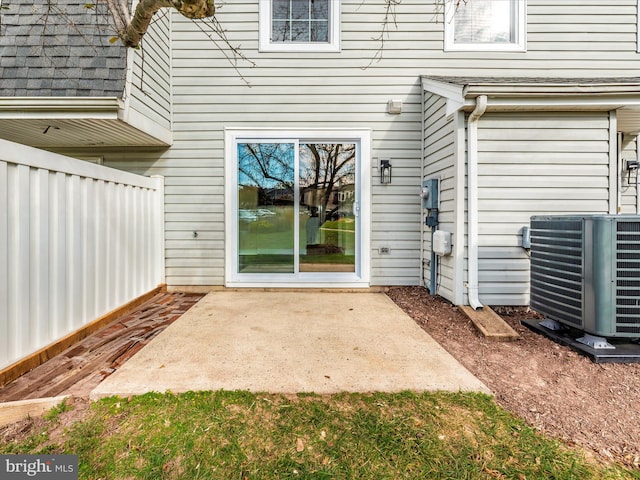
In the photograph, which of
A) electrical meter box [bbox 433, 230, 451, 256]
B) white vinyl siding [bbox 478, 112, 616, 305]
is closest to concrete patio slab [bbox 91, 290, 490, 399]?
electrical meter box [bbox 433, 230, 451, 256]

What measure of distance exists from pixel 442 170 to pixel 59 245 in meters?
3.86

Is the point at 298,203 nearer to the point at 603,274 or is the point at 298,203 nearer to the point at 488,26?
the point at 603,274

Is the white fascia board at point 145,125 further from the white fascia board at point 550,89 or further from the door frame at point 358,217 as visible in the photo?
the white fascia board at point 550,89

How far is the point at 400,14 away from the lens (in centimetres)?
420

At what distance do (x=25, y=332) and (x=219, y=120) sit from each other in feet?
10.6

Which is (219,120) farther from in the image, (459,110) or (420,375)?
(420,375)

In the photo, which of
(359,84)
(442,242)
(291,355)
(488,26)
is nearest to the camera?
(291,355)

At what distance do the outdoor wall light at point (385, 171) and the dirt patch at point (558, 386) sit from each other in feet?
6.98

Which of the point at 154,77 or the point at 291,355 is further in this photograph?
the point at 154,77

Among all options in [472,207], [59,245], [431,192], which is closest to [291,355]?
[59,245]

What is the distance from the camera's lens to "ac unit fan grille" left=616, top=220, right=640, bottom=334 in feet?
7.02

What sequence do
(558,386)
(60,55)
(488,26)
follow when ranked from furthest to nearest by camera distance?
(488,26)
(60,55)
(558,386)

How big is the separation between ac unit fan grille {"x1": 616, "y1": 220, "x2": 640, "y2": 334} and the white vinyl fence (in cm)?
413

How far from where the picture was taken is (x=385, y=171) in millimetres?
4270
